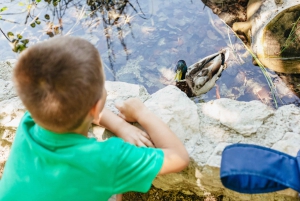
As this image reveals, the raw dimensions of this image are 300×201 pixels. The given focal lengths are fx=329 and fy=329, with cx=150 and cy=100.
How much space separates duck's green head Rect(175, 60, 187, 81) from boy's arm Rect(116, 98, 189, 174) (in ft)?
6.02

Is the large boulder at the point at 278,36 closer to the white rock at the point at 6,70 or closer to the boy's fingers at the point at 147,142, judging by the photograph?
the boy's fingers at the point at 147,142

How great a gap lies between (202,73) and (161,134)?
6.75ft

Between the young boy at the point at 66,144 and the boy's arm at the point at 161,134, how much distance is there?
0.03 feet

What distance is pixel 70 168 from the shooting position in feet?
4.40

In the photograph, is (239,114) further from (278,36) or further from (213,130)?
(278,36)

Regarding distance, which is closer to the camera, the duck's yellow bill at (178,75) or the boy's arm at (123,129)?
the boy's arm at (123,129)

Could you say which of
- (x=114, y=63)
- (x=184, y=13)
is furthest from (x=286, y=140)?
(x=184, y=13)

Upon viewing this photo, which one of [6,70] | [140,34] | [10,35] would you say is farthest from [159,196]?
[10,35]

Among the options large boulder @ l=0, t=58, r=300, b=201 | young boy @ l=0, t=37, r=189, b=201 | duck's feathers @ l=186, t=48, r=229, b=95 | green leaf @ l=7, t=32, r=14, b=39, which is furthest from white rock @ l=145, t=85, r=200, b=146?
green leaf @ l=7, t=32, r=14, b=39

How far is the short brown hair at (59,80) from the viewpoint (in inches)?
47.1

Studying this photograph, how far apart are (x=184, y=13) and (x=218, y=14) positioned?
45 centimetres

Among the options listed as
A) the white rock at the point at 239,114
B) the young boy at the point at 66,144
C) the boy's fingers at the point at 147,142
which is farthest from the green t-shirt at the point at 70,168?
the white rock at the point at 239,114

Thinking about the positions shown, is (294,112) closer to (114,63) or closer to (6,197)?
(6,197)

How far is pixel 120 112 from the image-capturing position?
201 centimetres
